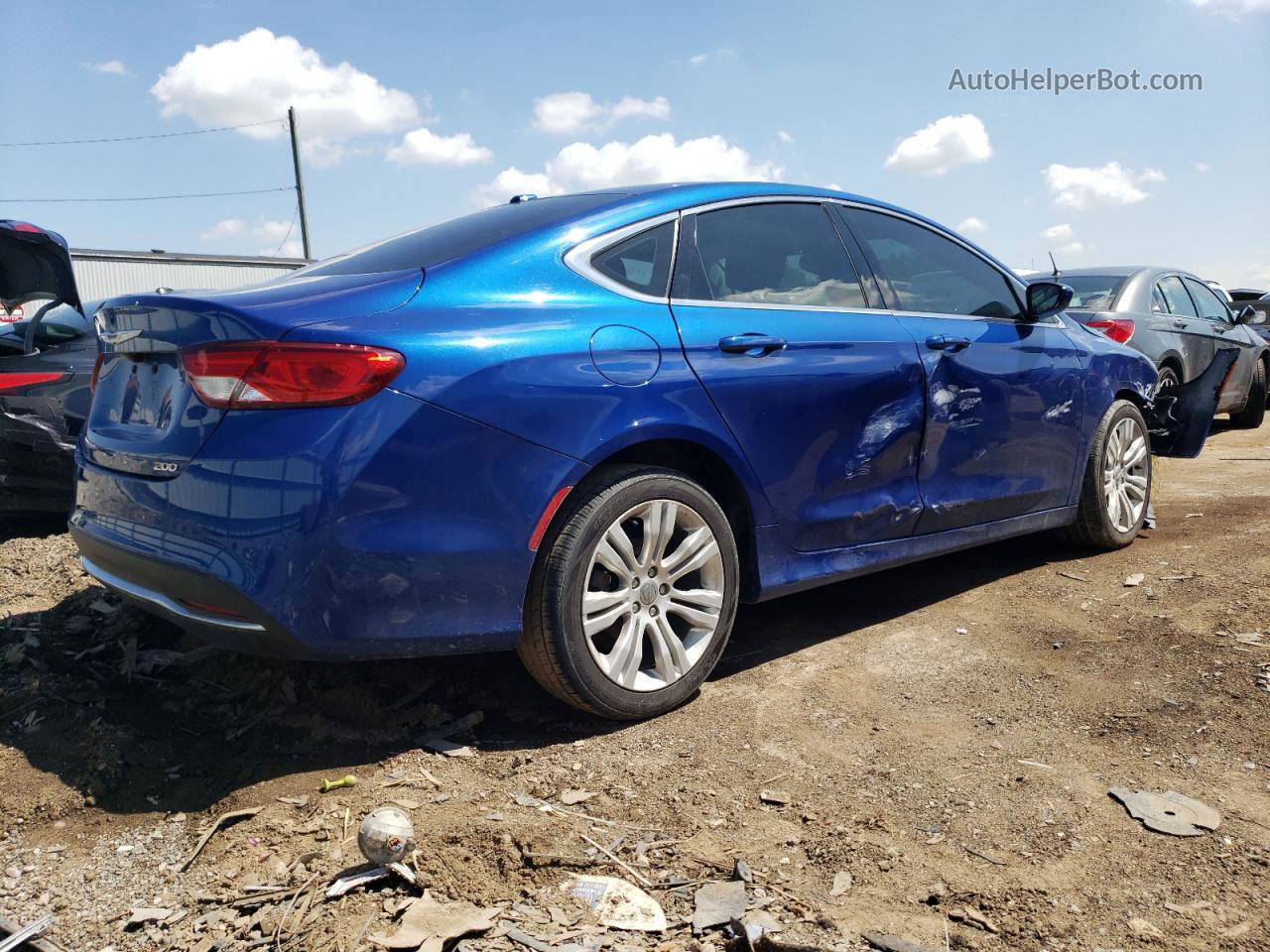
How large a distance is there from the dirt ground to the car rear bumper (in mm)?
453

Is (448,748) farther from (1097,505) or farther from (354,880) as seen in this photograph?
(1097,505)

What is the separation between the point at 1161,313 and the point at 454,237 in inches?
283

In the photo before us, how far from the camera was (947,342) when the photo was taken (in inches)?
159

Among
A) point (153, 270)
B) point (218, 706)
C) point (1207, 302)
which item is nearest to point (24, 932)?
point (218, 706)

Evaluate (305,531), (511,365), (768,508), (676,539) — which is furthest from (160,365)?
(768,508)

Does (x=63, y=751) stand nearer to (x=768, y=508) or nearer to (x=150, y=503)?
(x=150, y=503)

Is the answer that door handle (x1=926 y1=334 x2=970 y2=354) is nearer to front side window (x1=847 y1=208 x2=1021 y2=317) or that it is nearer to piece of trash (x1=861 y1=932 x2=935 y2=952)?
front side window (x1=847 y1=208 x2=1021 y2=317)

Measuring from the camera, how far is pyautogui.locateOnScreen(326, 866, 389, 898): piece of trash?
220 cm

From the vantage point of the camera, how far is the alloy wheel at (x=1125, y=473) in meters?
5.03

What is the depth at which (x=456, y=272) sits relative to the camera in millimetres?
2883

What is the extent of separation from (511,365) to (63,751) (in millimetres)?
1730

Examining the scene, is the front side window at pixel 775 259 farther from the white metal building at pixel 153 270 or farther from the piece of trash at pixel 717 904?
the white metal building at pixel 153 270

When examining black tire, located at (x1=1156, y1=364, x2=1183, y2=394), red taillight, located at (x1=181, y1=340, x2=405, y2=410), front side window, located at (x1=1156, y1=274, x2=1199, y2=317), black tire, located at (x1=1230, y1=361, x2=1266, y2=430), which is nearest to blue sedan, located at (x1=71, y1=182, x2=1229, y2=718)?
red taillight, located at (x1=181, y1=340, x2=405, y2=410)

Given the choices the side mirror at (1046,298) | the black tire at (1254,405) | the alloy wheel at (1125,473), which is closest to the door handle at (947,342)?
the side mirror at (1046,298)
